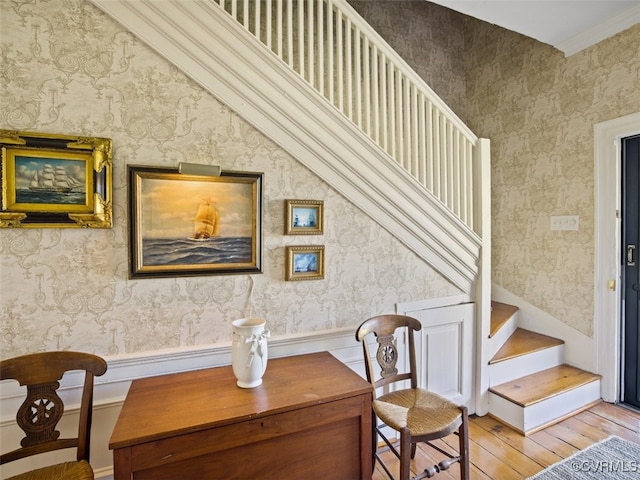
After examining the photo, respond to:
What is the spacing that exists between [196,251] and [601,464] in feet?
8.82

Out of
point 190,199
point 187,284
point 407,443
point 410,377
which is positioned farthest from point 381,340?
point 190,199

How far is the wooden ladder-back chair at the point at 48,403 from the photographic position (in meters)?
1.34

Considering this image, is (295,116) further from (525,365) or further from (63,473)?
(525,365)

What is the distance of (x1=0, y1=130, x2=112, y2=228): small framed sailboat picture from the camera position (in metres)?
1.43

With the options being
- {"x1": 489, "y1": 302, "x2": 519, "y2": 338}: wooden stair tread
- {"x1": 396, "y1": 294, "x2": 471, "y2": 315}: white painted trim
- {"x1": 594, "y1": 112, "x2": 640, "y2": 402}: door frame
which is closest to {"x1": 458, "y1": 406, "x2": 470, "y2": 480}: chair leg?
{"x1": 396, "y1": 294, "x2": 471, "y2": 315}: white painted trim

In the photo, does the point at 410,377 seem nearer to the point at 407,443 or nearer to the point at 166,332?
the point at 407,443

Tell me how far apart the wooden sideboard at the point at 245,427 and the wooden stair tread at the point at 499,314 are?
1.69 meters

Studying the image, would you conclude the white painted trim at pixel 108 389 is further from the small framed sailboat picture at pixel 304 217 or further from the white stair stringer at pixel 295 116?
the white stair stringer at pixel 295 116

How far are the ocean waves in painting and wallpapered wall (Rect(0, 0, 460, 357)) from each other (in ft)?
0.32

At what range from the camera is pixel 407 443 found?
1522 millimetres

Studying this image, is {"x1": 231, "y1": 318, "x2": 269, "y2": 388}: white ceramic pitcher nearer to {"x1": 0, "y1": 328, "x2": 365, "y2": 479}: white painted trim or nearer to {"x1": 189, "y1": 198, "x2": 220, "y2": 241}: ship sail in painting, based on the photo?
{"x1": 0, "y1": 328, "x2": 365, "y2": 479}: white painted trim

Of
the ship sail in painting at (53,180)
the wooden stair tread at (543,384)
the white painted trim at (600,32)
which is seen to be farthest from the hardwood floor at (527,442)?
the white painted trim at (600,32)

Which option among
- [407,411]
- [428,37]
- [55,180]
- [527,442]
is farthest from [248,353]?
[428,37]

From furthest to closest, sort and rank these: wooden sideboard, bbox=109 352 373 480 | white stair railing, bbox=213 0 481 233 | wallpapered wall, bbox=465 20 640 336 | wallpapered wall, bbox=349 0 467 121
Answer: wallpapered wall, bbox=349 0 467 121 < wallpapered wall, bbox=465 20 640 336 < white stair railing, bbox=213 0 481 233 < wooden sideboard, bbox=109 352 373 480
